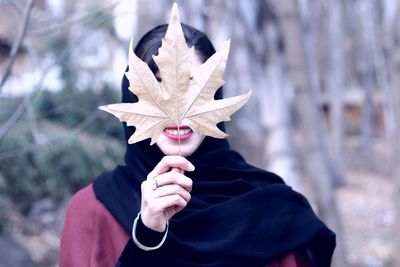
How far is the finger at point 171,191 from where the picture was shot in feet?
5.93

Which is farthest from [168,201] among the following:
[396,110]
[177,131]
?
[396,110]

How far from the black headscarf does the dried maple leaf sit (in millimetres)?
308

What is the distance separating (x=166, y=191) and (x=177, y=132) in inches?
9.4

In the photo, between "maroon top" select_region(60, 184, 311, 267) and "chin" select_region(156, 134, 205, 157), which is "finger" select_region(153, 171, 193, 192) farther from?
"maroon top" select_region(60, 184, 311, 267)

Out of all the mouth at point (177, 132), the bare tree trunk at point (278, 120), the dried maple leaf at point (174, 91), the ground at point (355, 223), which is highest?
the dried maple leaf at point (174, 91)

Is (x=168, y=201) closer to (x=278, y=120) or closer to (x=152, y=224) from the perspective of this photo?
(x=152, y=224)

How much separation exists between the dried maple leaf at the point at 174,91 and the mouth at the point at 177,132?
0.11m

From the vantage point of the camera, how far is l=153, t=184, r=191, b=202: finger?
71.2 inches

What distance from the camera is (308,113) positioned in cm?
604

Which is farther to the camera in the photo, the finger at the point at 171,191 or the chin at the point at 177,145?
the chin at the point at 177,145

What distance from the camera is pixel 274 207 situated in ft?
7.64

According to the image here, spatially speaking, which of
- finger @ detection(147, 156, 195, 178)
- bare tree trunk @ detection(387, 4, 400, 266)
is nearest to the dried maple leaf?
finger @ detection(147, 156, 195, 178)

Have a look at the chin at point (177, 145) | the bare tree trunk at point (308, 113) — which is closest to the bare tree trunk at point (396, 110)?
the bare tree trunk at point (308, 113)

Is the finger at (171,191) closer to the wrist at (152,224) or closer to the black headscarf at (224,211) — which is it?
the wrist at (152,224)
